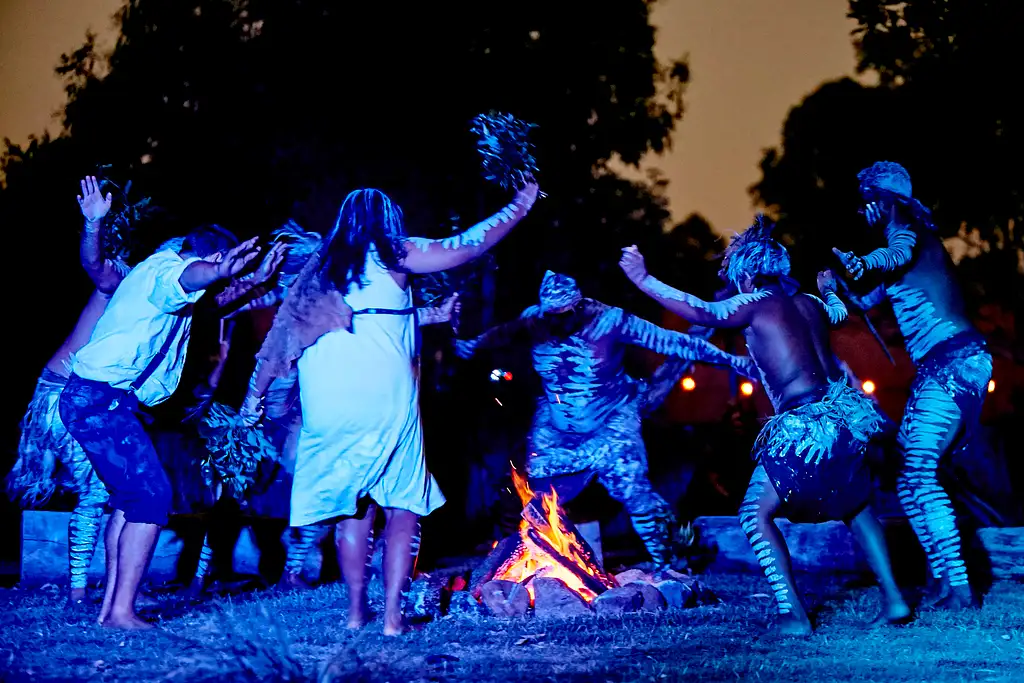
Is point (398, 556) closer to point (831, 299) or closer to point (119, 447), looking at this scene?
point (119, 447)

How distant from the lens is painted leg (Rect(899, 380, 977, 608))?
16.7 feet

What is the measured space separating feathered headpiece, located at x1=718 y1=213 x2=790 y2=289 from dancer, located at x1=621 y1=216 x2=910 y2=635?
1 cm

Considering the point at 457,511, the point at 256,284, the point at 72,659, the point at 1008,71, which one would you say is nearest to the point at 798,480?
the point at 256,284

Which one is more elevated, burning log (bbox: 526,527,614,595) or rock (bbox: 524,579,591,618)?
burning log (bbox: 526,527,614,595)

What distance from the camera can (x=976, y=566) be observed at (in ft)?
20.2

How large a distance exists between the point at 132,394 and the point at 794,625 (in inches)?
129

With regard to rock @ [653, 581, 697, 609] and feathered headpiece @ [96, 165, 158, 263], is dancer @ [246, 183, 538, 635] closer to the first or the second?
rock @ [653, 581, 697, 609]

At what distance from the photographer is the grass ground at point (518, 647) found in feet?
11.4

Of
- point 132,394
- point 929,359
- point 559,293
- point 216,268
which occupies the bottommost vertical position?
point 132,394

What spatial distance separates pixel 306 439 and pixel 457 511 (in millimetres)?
5269

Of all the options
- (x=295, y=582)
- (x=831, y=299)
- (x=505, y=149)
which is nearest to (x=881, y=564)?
(x=831, y=299)

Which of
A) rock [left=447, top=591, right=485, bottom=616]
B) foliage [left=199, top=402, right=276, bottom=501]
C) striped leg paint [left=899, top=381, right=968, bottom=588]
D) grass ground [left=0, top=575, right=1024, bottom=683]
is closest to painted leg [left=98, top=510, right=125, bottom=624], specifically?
grass ground [left=0, top=575, right=1024, bottom=683]

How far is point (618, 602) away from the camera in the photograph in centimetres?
518

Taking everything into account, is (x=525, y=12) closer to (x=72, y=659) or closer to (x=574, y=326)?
(x=574, y=326)
